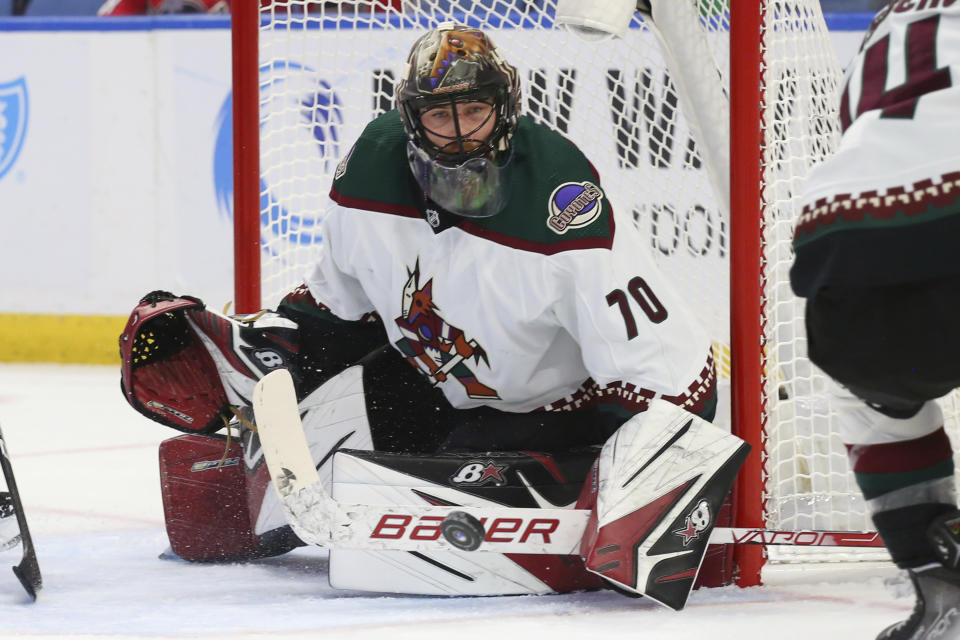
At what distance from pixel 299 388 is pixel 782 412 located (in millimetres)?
793

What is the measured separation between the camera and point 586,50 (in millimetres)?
2645

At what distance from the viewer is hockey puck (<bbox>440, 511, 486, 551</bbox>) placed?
1.72 meters

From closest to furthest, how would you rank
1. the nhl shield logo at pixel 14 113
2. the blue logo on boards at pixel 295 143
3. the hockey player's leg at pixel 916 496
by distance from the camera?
the hockey player's leg at pixel 916 496 < the blue logo on boards at pixel 295 143 < the nhl shield logo at pixel 14 113

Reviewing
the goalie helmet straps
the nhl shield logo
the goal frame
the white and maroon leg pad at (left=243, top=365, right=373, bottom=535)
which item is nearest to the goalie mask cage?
the goal frame

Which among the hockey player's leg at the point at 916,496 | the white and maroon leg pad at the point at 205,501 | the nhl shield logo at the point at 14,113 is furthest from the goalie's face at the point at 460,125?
the nhl shield logo at the point at 14,113

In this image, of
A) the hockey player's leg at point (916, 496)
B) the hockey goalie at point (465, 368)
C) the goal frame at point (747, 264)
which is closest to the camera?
the hockey player's leg at point (916, 496)

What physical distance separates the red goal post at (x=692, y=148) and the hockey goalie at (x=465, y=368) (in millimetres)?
151

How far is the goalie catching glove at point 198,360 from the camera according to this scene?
203cm

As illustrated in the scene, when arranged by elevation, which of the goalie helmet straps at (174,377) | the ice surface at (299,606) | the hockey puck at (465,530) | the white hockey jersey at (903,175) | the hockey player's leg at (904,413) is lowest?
the ice surface at (299,606)

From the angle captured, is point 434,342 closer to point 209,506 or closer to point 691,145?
point 209,506

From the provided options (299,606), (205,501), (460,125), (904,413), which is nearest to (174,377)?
(205,501)

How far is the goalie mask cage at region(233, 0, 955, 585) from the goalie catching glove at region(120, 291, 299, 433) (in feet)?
0.77

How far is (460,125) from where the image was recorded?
181 cm

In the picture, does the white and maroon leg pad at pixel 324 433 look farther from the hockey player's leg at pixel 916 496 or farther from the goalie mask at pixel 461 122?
the hockey player's leg at pixel 916 496
